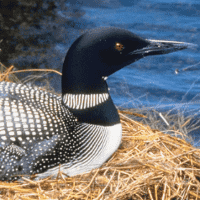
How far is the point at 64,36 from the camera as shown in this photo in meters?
3.30

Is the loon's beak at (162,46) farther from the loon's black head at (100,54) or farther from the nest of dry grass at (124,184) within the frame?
the nest of dry grass at (124,184)

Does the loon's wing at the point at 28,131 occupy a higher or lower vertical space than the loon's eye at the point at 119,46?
lower

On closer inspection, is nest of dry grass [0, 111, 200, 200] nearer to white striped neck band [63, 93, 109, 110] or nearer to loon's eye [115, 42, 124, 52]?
white striped neck band [63, 93, 109, 110]

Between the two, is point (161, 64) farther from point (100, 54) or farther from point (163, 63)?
point (100, 54)

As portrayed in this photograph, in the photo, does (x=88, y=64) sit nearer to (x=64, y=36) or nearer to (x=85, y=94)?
(x=85, y=94)

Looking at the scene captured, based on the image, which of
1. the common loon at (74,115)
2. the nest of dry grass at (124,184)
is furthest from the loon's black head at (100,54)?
the nest of dry grass at (124,184)

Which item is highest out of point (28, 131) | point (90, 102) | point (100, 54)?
point (100, 54)

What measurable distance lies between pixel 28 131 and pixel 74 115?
0.23 metres

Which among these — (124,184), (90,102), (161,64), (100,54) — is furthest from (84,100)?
(161,64)

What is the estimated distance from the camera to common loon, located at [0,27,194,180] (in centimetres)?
139

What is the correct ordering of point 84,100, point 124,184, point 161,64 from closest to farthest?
Answer: point 124,184
point 84,100
point 161,64

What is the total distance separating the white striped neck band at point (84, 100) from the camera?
1486 millimetres

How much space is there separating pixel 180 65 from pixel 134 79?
21.4 inches

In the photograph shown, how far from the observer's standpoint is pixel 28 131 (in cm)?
139
